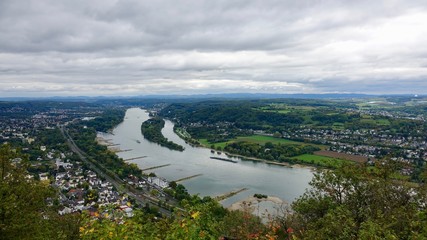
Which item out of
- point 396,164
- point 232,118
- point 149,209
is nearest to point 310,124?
point 232,118

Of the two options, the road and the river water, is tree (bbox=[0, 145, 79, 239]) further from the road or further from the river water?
the river water

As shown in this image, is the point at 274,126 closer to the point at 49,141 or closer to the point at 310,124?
the point at 310,124

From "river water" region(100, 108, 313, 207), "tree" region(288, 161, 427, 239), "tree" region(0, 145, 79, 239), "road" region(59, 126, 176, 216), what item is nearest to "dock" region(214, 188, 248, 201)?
"river water" region(100, 108, 313, 207)

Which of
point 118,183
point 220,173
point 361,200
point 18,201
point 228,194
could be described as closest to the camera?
point 18,201

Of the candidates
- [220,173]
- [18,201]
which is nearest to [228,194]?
[220,173]

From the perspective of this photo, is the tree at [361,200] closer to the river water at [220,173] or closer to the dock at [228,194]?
the river water at [220,173]

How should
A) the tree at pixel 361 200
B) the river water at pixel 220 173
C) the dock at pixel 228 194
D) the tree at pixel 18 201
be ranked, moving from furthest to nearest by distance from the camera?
the river water at pixel 220 173 → the dock at pixel 228 194 → the tree at pixel 361 200 → the tree at pixel 18 201

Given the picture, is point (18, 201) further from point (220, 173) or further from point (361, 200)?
point (220, 173)

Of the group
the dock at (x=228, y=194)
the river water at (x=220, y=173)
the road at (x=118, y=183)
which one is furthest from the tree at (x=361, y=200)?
the dock at (x=228, y=194)
